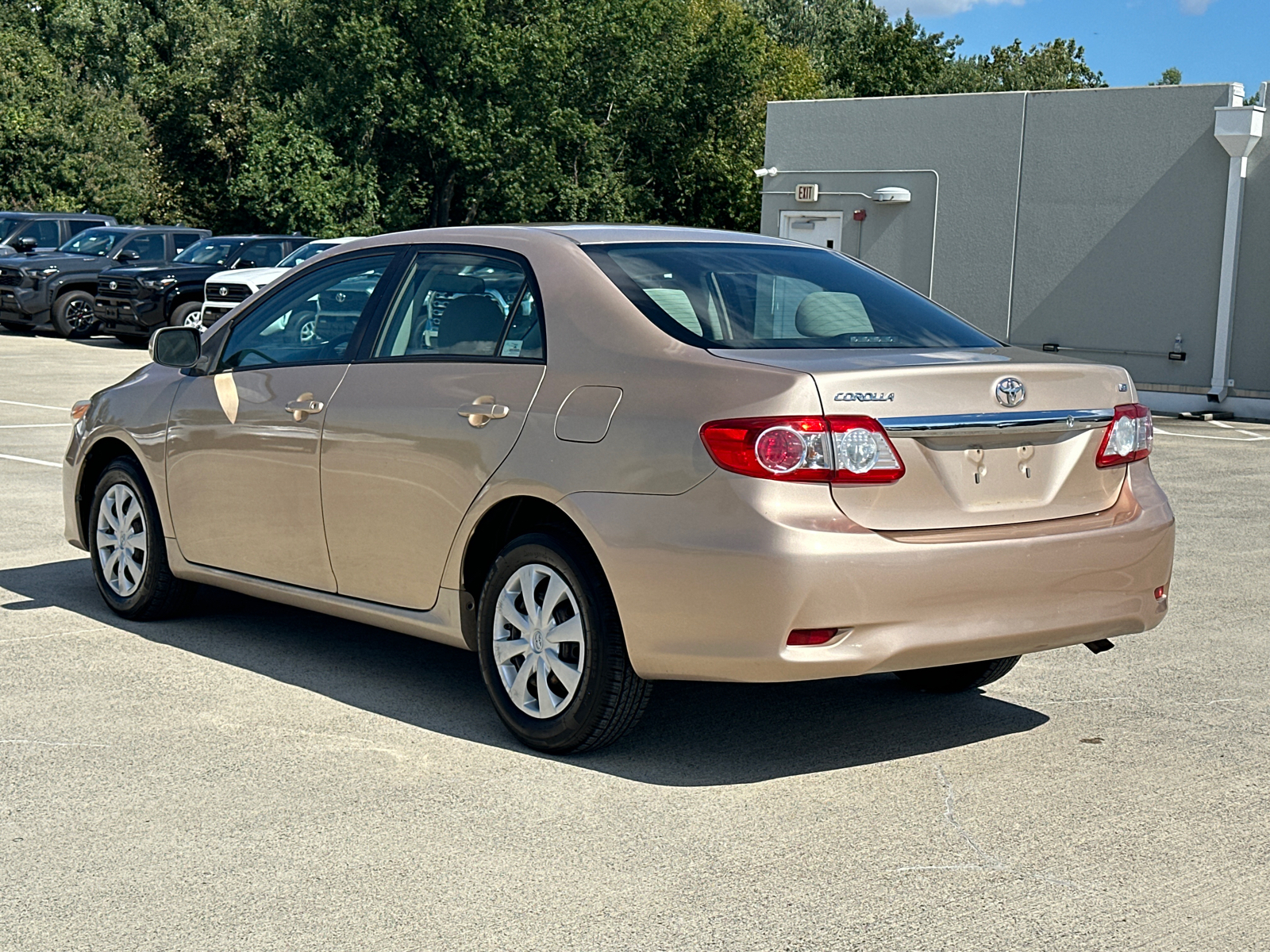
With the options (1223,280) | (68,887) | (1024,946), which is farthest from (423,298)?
(1223,280)

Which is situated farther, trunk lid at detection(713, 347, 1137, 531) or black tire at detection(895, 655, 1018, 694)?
black tire at detection(895, 655, 1018, 694)

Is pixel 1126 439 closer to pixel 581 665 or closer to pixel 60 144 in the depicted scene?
pixel 581 665

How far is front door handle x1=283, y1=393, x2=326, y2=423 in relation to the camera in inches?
230

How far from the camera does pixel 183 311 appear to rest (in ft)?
82.3

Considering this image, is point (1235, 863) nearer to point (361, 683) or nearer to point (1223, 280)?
point (361, 683)

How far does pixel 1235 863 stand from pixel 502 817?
1956 millimetres

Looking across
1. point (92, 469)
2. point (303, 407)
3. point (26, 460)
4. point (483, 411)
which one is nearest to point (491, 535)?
point (483, 411)

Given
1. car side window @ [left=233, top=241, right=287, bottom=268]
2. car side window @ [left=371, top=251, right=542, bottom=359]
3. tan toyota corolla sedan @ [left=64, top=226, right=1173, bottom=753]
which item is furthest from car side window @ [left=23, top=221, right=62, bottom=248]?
car side window @ [left=371, top=251, right=542, bottom=359]

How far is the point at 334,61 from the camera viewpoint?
153 ft

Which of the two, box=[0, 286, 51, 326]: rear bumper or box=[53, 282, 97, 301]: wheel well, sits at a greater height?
box=[53, 282, 97, 301]: wheel well

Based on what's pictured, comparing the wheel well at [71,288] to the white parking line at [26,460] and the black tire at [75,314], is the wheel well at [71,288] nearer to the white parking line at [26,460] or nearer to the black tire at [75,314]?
the black tire at [75,314]

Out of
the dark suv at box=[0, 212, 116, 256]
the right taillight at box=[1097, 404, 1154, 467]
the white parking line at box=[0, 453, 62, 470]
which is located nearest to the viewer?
the right taillight at box=[1097, 404, 1154, 467]

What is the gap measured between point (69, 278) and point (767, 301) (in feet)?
81.9

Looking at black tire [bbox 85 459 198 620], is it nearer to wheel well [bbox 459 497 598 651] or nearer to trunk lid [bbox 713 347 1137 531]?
wheel well [bbox 459 497 598 651]
